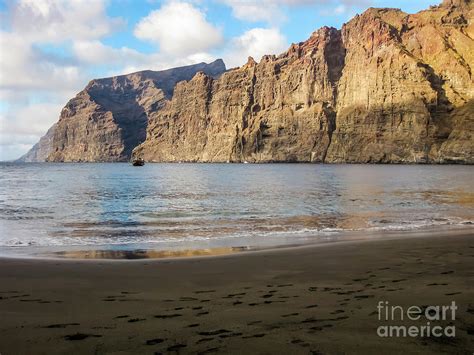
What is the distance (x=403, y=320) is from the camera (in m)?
6.44

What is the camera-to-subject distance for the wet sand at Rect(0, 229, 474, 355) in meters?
5.67

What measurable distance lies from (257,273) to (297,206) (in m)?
21.7

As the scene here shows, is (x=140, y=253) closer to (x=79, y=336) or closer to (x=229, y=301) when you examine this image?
(x=229, y=301)

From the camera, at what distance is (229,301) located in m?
7.86

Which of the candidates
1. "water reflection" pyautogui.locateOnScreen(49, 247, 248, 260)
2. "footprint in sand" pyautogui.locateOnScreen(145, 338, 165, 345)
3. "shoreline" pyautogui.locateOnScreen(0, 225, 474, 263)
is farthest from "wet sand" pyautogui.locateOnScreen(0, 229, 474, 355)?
"water reflection" pyautogui.locateOnScreen(49, 247, 248, 260)

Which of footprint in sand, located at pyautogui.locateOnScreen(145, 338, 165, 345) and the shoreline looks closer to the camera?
footprint in sand, located at pyautogui.locateOnScreen(145, 338, 165, 345)

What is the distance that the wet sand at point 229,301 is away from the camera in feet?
18.6

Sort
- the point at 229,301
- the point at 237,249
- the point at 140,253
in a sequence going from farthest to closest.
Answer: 1. the point at 237,249
2. the point at 140,253
3. the point at 229,301

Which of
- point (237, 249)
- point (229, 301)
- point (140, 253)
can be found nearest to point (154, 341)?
point (229, 301)

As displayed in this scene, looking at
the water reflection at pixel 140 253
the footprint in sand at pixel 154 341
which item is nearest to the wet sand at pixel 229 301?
the footprint in sand at pixel 154 341

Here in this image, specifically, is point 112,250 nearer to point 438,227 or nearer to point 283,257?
point 283,257

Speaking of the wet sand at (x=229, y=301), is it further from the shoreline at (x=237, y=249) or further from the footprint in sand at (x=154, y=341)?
the shoreline at (x=237, y=249)

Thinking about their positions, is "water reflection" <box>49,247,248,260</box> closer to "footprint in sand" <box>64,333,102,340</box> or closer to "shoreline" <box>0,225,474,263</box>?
"shoreline" <box>0,225,474,263</box>

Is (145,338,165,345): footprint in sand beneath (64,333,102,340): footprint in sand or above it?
above
